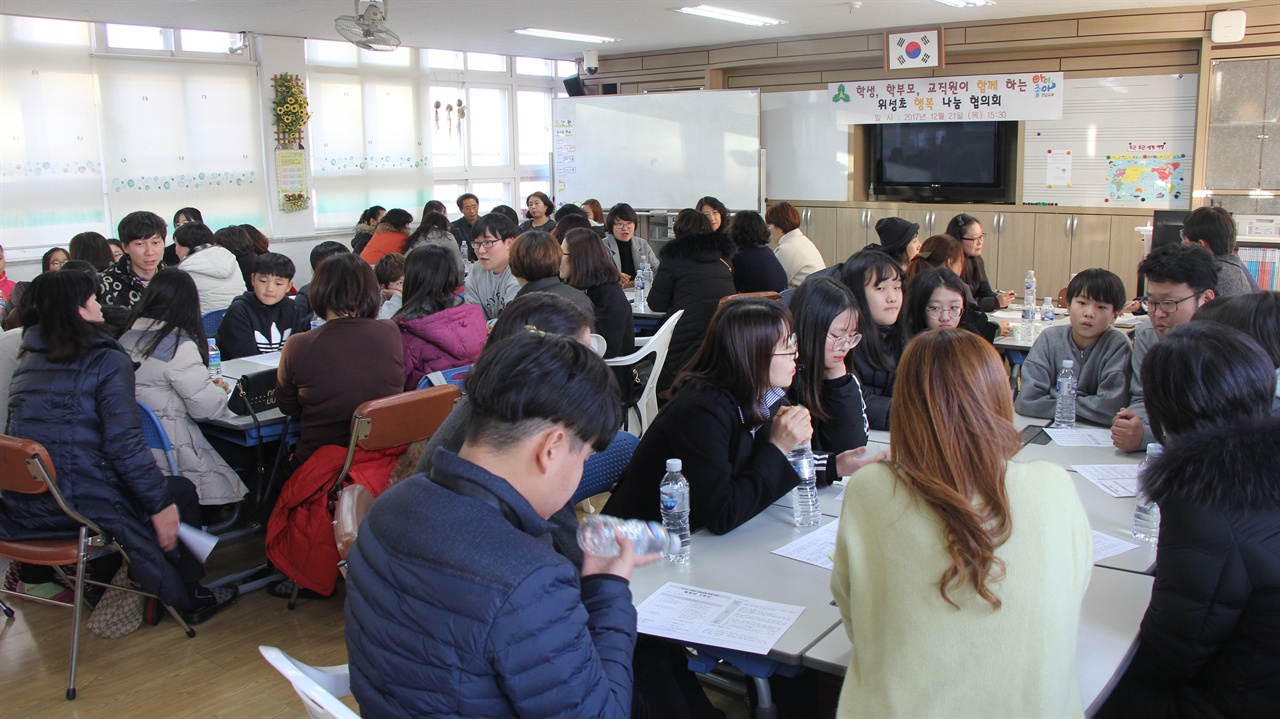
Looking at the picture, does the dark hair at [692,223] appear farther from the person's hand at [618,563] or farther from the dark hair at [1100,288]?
the person's hand at [618,563]

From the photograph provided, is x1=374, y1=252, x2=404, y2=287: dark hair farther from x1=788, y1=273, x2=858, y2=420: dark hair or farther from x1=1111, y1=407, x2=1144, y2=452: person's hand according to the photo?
x1=1111, y1=407, x2=1144, y2=452: person's hand

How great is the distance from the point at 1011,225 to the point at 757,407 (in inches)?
281

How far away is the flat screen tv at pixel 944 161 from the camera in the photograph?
8891 millimetres

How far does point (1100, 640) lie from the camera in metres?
1.82

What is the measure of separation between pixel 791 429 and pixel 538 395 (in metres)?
1.13

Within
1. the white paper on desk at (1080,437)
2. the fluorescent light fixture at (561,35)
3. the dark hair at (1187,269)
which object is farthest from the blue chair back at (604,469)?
the fluorescent light fixture at (561,35)

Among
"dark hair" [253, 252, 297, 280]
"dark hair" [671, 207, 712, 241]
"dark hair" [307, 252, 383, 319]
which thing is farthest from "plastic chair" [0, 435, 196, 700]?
"dark hair" [671, 207, 712, 241]

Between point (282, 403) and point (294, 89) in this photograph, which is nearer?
point (282, 403)

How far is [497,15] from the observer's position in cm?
777

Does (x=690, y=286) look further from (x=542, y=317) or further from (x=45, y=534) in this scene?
(x=45, y=534)

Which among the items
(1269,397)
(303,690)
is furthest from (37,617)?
(1269,397)

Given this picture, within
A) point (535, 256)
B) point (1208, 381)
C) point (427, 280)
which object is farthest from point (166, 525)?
point (1208, 381)

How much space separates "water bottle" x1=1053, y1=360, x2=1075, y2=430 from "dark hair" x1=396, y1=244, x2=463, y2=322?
8.07ft

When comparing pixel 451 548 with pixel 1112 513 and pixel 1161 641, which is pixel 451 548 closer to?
pixel 1161 641
